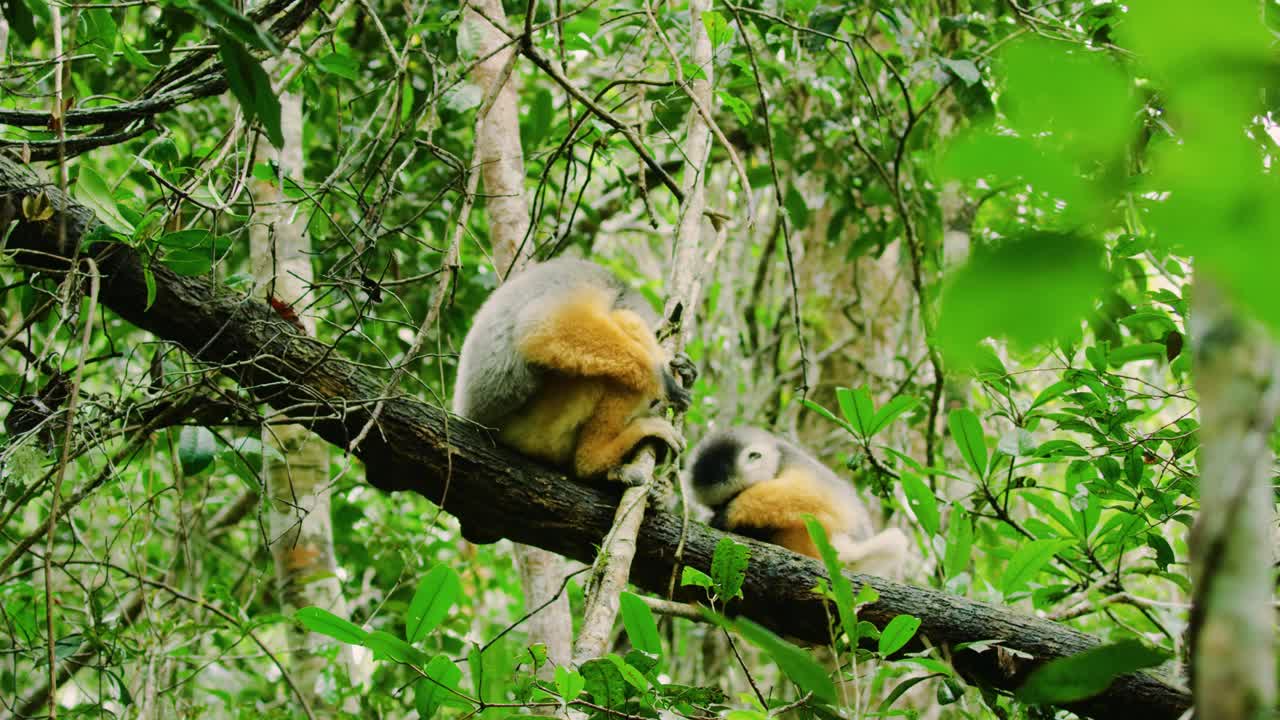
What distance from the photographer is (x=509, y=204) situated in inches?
193

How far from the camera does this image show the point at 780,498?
Result: 4.64 metres

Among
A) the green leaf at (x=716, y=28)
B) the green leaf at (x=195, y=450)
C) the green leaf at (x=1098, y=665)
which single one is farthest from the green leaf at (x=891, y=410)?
the green leaf at (x=195, y=450)

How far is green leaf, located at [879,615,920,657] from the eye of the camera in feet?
7.94

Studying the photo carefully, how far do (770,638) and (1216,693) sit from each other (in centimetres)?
78

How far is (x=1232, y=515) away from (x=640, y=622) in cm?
184

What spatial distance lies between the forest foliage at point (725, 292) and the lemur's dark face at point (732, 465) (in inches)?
24.2

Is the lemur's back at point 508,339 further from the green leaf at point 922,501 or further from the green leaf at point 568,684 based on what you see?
the green leaf at point 568,684

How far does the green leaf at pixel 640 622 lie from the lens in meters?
2.37

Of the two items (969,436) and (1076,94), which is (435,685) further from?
(969,436)

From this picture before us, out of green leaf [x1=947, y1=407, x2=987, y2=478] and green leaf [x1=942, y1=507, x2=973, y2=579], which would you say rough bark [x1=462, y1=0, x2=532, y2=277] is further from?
green leaf [x1=942, y1=507, x2=973, y2=579]

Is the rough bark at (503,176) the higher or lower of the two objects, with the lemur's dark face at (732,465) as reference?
higher

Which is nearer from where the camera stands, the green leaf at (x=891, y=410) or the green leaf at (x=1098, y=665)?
the green leaf at (x=1098, y=665)

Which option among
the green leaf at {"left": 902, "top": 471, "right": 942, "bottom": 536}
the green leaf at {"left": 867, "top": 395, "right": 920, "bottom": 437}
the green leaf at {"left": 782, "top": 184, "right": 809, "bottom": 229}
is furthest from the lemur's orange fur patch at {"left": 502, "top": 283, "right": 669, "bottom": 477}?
the green leaf at {"left": 782, "top": 184, "right": 809, "bottom": 229}

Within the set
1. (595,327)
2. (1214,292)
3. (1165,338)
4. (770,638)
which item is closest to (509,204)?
(595,327)
